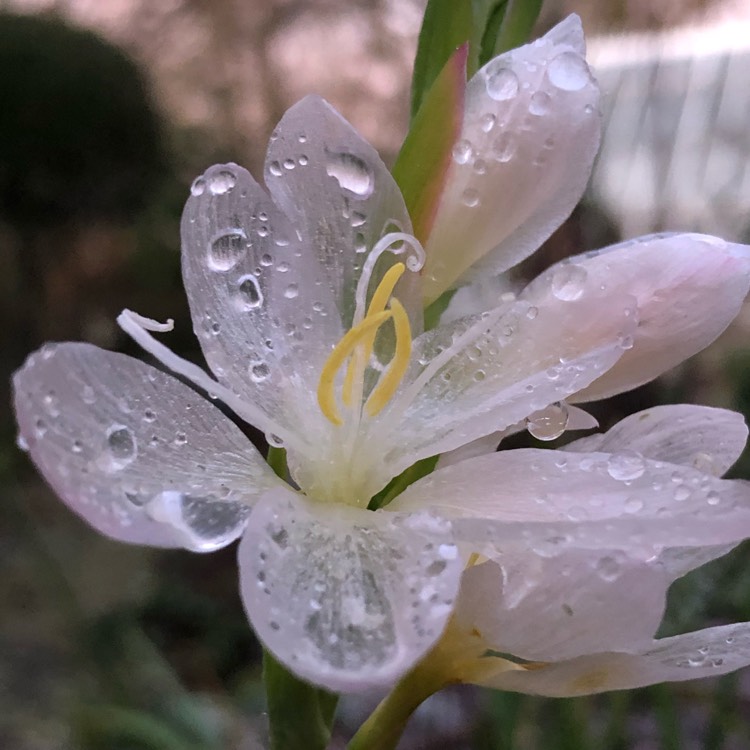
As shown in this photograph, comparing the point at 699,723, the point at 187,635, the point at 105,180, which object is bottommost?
the point at 187,635

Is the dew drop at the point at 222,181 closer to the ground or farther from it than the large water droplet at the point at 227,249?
farther from it

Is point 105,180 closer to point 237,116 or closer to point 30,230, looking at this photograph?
point 30,230

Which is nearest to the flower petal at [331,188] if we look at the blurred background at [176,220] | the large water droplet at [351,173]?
the large water droplet at [351,173]

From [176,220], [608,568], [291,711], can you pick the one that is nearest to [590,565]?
[608,568]

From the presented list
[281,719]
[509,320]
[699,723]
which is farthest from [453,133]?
[699,723]

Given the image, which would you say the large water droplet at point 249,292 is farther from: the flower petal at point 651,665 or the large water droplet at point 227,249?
the flower petal at point 651,665

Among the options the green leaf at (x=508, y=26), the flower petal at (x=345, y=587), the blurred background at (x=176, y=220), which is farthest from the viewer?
the blurred background at (x=176, y=220)
